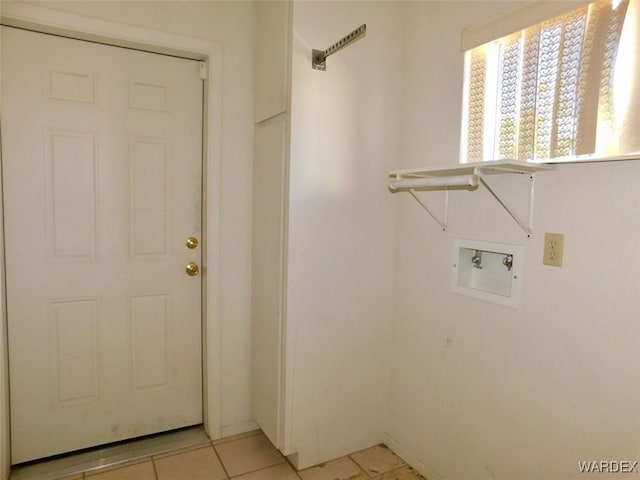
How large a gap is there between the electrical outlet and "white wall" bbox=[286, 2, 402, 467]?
787 mm

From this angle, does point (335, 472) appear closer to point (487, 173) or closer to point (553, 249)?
point (553, 249)

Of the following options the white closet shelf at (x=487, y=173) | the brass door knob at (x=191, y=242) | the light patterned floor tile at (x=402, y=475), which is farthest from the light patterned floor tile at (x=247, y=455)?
the white closet shelf at (x=487, y=173)

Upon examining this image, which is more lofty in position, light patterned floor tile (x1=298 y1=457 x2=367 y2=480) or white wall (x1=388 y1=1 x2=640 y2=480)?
white wall (x1=388 y1=1 x2=640 y2=480)

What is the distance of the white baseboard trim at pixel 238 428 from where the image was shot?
221 centimetres

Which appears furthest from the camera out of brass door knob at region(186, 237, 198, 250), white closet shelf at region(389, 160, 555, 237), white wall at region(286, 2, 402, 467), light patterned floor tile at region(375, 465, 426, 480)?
brass door knob at region(186, 237, 198, 250)

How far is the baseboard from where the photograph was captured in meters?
1.90

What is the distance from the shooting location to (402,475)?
194 centimetres

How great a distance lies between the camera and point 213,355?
215cm

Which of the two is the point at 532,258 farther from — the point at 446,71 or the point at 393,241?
the point at 446,71

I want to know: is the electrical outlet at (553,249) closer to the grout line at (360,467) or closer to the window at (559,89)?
the window at (559,89)

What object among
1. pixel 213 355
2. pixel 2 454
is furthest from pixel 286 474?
pixel 2 454

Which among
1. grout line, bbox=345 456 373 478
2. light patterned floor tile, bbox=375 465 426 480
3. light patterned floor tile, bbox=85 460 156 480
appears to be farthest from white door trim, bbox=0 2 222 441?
light patterned floor tile, bbox=375 465 426 480

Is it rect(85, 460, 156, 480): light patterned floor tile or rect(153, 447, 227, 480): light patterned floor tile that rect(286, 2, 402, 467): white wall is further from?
rect(85, 460, 156, 480): light patterned floor tile

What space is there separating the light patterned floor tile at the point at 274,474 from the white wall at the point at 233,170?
0.35 metres
